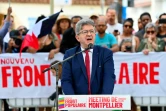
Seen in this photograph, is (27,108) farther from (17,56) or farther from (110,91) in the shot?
(110,91)

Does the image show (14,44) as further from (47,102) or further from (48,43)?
(47,102)

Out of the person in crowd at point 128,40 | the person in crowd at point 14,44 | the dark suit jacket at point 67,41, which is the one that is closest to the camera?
the dark suit jacket at point 67,41

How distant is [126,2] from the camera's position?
16734mm

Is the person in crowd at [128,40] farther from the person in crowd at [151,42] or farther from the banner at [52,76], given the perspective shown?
the banner at [52,76]

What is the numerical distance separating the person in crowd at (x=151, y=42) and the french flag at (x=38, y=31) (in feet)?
5.86

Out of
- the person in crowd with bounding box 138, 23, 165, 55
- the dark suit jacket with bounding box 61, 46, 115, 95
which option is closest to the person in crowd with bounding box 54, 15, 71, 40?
the person in crowd with bounding box 138, 23, 165, 55

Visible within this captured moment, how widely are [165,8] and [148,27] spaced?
1624 cm

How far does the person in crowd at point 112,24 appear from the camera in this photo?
1345 cm

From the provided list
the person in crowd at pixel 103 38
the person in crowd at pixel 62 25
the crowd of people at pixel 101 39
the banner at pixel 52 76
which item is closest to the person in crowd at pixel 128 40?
the crowd of people at pixel 101 39

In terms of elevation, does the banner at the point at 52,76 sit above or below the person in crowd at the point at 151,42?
below

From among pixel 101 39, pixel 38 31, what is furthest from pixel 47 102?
pixel 101 39

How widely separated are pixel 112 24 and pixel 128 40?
5.90 feet

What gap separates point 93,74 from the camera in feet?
24.7

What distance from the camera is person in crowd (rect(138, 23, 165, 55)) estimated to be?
1154cm
